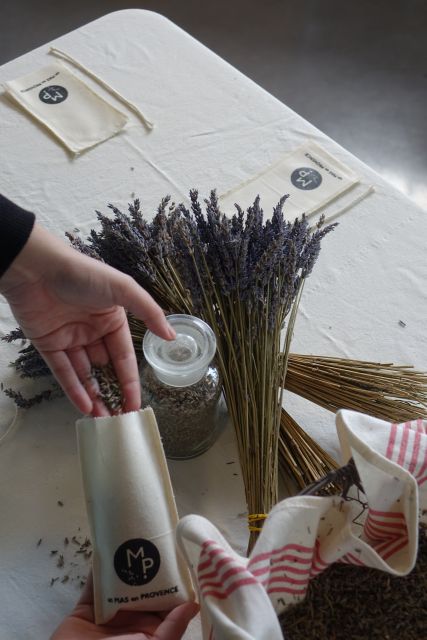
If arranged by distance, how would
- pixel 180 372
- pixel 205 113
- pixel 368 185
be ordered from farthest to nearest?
pixel 205 113
pixel 368 185
pixel 180 372

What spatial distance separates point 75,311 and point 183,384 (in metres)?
0.23

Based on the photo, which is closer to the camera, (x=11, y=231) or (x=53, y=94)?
(x=11, y=231)

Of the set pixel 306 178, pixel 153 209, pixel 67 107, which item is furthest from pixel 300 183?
pixel 67 107

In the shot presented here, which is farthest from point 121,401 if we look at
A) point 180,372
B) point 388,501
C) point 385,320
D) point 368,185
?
point 368,185

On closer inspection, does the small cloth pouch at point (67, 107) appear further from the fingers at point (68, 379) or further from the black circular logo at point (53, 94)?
the fingers at point (68, 379)

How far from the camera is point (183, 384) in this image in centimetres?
81

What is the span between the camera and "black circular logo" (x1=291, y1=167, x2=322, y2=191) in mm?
1245

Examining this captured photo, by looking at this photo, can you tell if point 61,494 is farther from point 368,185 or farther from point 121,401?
point 368,185

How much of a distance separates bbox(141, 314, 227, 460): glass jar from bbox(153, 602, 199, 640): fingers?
0.75 ft

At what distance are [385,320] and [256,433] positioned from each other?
14.3 inches

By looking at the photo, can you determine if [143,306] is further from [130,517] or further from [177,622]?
[177,622]

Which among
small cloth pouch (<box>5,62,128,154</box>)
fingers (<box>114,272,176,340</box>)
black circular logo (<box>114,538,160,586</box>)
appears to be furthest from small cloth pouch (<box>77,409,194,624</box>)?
small cloth pouch (<box>5,62,128,154</box>)

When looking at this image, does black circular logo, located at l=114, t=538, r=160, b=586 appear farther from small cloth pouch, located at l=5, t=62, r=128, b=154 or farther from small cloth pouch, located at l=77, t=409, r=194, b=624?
small cloth pouch, located at l=5, t=62, r=128, b=154

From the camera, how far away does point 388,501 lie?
2.22 feet
